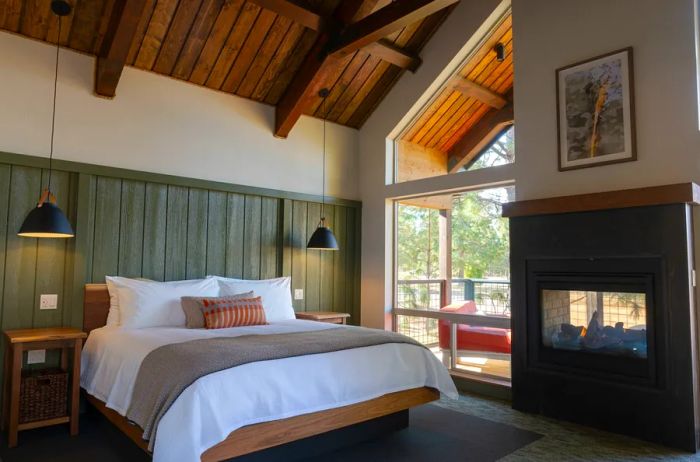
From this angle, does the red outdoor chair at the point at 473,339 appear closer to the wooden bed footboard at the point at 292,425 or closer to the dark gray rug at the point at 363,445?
the dark gray rug at the point at 363,445

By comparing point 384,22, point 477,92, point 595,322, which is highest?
point 384,22

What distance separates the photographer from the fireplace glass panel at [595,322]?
11.6ft

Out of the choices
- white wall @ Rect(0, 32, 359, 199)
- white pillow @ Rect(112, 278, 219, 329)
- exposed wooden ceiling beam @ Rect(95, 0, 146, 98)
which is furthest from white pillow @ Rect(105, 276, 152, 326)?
exposed wooden ceiling beam @ Rect(95, 0, 146, 98)

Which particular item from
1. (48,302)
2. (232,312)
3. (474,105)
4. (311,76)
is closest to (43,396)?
(48,302)

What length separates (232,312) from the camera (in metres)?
3.93

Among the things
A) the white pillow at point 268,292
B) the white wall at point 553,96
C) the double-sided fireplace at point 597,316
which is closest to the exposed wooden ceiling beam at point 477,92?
the white wall at point 553,96

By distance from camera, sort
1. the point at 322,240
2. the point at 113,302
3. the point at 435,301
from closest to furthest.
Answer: the point at 113,302
the point at 322,240
the point at 435,301

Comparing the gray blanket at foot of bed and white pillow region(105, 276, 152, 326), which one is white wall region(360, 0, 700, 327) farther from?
white pillow region(105, 276, 152, 326)

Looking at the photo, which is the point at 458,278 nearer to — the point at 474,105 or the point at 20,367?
the point at 474,105

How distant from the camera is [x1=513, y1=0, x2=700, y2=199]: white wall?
3.49 m

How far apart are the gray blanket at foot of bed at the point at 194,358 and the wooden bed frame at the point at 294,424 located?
214mm

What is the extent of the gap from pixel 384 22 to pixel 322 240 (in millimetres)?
2186

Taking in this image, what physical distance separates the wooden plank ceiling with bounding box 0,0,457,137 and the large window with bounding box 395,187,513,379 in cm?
159

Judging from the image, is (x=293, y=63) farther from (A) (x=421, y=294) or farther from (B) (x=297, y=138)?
(A) (x=421, y=294)
